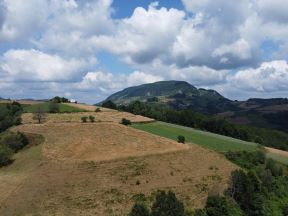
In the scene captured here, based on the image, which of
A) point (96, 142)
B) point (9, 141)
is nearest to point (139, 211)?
point (96, 142)

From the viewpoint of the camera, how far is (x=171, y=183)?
78.9m

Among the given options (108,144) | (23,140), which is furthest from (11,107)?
(108,144)

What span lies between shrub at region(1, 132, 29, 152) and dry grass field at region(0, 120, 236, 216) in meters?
2.68

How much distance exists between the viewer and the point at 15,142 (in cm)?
9950

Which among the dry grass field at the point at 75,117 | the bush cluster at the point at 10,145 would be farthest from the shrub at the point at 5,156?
the dry grass field at the point at 75,117

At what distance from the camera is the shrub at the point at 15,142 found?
98688 mm

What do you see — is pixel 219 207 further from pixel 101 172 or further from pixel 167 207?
pixel 101 172

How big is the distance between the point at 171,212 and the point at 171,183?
53.1ft

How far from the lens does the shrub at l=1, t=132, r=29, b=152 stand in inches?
3885

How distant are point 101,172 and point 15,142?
94.0 feet

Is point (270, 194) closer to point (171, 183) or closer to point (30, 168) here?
point (171, 183)

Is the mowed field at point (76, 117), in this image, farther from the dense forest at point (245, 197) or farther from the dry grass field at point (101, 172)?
the dense forest at point (245, 197)

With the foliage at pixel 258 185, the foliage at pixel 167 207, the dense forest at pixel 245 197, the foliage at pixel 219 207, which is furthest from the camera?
the foliage at pixel 258 185

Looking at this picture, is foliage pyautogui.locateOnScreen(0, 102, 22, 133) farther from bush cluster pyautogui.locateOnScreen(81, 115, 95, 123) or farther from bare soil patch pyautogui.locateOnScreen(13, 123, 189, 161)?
bush cluster pyautogui.locateOnScreen(81, 115, 95, 123)
